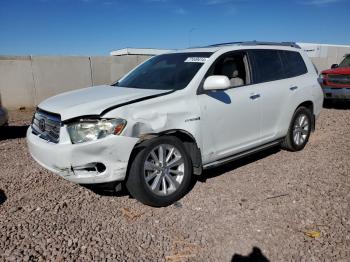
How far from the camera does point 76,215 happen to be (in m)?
3.92

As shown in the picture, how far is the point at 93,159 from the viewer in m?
3.61

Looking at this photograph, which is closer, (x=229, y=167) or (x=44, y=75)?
(x=229, y=167)

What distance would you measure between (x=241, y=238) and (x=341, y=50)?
3107 centimetres

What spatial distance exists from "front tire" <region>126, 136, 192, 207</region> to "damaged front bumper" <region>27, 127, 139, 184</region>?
5.7 inches

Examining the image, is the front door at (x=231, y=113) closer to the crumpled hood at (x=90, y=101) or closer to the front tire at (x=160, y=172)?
the front tire at (x=160, y=172)

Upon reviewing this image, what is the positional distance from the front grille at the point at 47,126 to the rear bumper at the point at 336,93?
9.64 m

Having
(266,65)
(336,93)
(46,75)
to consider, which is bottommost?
(336,93)

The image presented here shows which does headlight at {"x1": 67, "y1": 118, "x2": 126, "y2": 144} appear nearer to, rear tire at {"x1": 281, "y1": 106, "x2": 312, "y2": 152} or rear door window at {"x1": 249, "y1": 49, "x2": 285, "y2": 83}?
rear door window at {"x1": 249, "y1": 49, "x2": 285, "y2": 83}

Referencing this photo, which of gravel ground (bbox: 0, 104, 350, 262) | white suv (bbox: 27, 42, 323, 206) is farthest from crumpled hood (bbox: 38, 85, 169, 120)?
gravel ground (bbox: 0, 104, 350, 262)

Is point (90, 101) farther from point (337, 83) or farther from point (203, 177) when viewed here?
point (337, 83)

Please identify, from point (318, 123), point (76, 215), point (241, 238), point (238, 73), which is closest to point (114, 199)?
point (76, 215)

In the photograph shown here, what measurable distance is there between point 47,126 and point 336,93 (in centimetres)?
978

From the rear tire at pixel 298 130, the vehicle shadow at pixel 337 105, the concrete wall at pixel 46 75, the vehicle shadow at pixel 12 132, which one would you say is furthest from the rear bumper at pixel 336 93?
the vehicle shadow at pixel 12 132

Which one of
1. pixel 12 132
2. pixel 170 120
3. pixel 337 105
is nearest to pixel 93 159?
pixel 170 120
